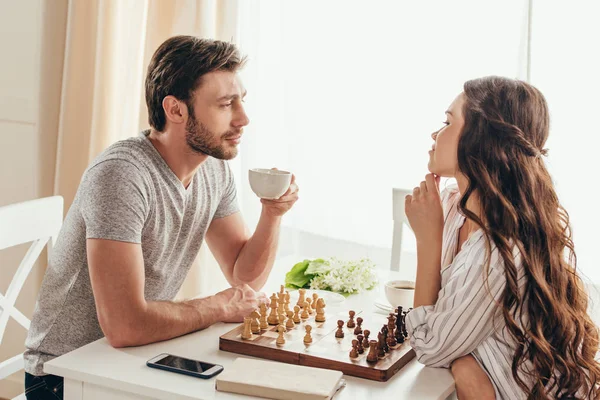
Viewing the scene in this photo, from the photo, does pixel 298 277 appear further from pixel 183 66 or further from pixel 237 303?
pixel 183 66

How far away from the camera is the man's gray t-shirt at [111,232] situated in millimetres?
1638

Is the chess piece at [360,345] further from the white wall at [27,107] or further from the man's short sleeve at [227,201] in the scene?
the white wall at [27,107]

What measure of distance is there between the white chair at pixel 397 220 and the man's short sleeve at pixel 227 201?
58 centimetres

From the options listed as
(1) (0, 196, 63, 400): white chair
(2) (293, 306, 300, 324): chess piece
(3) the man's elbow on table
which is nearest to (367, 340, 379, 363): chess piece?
(2) (293, 306, 300, 324): chess piece

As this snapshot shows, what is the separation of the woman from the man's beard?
58cm

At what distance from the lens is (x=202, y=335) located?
156 cm

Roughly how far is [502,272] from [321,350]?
0.38 m

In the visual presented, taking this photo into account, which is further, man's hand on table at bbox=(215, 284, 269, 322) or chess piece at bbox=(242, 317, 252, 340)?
man's hand on table at bbox=(215, 284, 269, 322)

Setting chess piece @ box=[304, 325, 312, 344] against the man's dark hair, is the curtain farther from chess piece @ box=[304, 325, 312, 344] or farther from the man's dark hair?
chess piece @ box=[304, 325, 312, 344]

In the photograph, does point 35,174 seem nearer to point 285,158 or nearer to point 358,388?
point 285,158

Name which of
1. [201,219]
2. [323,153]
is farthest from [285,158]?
[201,219]

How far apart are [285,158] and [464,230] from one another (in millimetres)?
1359

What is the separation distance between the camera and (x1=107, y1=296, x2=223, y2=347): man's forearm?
1.47 metres

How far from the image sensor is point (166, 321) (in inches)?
59.9
